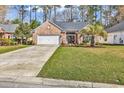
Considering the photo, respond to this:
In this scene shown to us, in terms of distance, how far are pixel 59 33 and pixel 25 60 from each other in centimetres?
508

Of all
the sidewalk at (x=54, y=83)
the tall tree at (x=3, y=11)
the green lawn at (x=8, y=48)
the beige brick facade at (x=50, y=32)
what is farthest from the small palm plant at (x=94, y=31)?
the sidewalk at (x=54, y=83)

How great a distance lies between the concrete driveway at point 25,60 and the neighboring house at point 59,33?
1.70 ft

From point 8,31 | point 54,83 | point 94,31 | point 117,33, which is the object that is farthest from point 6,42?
point 117,33

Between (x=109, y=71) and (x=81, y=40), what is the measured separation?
23.5ft

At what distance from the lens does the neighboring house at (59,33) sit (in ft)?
56.1

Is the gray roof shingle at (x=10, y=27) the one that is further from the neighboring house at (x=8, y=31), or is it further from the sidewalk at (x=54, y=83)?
the sidewalk at (x=54, y=83)

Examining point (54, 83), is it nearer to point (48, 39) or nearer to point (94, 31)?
point (94, 31)

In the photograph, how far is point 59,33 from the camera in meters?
17.9

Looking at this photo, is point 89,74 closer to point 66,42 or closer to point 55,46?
point 66,42

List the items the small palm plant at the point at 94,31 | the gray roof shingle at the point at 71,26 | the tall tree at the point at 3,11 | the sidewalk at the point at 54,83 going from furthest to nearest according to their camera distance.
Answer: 1. the gray roof shingle at the point at 71,26
2. the small palm plant at the point at 94,31
3. the tall tree at the point at 3,11
4. the sidewalk at the point at 54,83

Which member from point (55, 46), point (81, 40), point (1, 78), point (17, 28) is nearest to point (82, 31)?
point (81, 40)

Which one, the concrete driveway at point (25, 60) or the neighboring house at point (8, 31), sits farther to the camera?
the neighboring house at point (8, 31)
